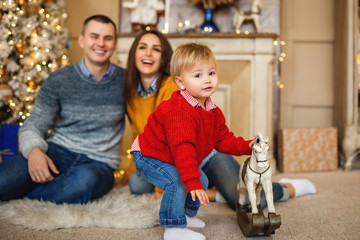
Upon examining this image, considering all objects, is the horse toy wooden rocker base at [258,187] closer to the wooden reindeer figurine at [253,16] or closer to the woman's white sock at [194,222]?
the woman's white sock at [194,222]

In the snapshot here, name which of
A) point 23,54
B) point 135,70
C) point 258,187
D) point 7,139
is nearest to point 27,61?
point 23,54

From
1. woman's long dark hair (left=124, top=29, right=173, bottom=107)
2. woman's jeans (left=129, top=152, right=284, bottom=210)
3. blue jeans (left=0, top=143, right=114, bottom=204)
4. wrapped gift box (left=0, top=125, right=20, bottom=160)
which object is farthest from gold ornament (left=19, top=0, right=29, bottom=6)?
woman's jeans (left=129, top=152, right=284, bottom=210)

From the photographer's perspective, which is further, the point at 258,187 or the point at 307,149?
the point at 307,149

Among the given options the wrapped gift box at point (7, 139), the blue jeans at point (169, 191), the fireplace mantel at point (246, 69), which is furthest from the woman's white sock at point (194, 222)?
the wrapped gift box at point (7, 139)

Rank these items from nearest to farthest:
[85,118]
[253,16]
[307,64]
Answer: [85,118] → [253,16] → [307,64]

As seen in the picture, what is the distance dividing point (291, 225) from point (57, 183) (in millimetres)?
995

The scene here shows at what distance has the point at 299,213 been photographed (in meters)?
1.40

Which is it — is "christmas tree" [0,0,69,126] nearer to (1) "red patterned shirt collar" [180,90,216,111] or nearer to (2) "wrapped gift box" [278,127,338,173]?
(1) "red patterned shirt collar" [180,90,216,111]

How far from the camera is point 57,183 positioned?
1468mm

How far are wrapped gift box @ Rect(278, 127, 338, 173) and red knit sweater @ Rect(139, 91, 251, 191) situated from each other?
50.1 inches

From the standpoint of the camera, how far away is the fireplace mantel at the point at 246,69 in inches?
88.6

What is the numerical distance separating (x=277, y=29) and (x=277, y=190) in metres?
1.58

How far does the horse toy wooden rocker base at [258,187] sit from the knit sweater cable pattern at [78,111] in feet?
2.59

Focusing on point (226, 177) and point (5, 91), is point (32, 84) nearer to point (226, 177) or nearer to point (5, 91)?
point (5, 91)
